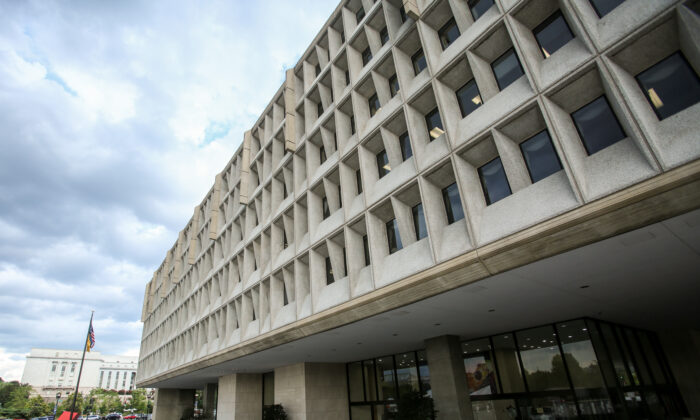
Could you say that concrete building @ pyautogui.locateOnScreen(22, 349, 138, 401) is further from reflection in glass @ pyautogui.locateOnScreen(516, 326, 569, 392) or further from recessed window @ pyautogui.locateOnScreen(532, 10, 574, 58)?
recessed window @ pyautogui.locateOnScreen(532, 10, 574, 58)

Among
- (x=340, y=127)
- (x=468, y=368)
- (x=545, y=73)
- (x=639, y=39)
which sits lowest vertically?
(x=468, y=368)

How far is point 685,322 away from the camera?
18672 mm

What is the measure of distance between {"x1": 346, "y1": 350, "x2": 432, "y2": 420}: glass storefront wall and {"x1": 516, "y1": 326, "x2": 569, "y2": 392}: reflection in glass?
17.0 ft

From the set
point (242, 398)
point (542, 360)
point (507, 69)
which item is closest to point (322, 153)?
point (507, 69)

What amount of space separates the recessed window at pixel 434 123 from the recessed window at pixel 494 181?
2.61 m

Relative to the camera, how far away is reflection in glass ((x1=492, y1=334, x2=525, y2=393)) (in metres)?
15.8

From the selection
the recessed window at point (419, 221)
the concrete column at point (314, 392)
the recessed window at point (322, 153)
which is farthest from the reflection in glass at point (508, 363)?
the recessed window at point (322, 153)

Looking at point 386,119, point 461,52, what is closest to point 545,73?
point 461,52

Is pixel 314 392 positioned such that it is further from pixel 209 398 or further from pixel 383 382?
pixel 209 398

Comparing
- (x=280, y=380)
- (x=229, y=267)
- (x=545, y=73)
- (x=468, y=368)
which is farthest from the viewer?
(x=229, y=267)

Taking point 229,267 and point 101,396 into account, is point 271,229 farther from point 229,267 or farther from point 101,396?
point 101,396

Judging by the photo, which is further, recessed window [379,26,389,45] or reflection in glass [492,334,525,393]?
recessed window [379,26,389,45]

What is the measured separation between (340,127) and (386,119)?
3754 millimetres

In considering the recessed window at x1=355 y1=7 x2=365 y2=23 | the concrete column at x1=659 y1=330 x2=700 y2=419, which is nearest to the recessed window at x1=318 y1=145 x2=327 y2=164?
the recessed window at x1=355 y1=7 x2=365 y2=23
